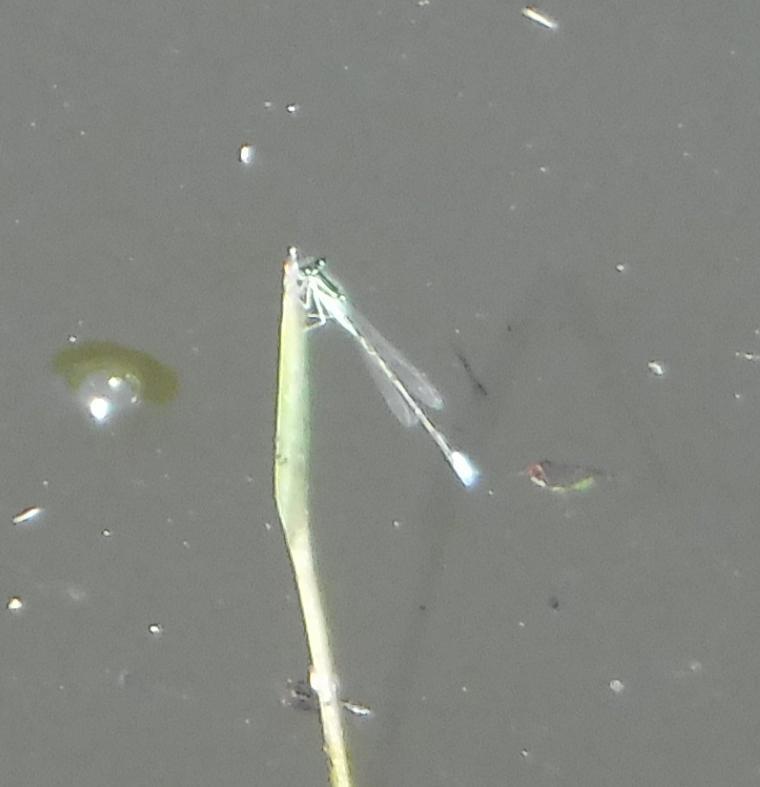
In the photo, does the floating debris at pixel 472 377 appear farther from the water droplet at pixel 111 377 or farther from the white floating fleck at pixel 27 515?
the white floating fleck at pixel 27 515

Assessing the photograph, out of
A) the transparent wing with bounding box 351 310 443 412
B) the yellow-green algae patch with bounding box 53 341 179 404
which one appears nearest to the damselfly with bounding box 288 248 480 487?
the transparent wing with bounding box 351 310 443 412

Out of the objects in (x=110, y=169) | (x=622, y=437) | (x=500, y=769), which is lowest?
(x=500, y=769)

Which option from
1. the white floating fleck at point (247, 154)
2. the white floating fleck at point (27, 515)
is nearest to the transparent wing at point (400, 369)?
the white floating fleck at point (247, 154)

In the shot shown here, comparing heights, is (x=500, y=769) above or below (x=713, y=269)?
below

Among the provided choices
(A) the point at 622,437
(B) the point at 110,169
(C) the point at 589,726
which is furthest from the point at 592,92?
(C) the point at 589,726

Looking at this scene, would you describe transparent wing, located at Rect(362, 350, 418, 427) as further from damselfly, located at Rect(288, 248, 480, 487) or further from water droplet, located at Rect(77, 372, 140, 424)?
water droplet, located at Rect(77, 372, 140, 424)

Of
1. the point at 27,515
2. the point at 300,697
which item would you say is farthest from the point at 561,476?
the point at 27,515

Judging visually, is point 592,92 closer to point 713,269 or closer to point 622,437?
point 713,269

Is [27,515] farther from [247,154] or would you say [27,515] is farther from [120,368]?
[247,154]
